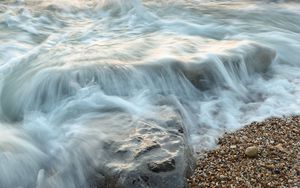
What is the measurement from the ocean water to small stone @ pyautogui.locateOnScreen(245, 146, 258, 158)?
0.47m

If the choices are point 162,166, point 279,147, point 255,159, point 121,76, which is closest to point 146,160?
point 162,166

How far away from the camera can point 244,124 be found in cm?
534

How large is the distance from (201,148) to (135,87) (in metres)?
1.34

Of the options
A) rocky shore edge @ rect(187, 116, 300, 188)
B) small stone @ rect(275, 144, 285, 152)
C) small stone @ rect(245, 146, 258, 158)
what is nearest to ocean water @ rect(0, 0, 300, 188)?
rocky shore edge @ rect(187, 116, 300, 188)

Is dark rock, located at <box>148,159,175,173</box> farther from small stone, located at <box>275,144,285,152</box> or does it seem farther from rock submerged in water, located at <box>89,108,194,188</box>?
small stone, located at <box>275,144,285,152</box>

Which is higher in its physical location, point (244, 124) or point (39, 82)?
point (39, 82)

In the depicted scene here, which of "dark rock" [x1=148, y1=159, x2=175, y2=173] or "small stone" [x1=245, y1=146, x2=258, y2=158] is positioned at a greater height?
"dark rock" [x1=148, y1=159, x2=175, y2=173]

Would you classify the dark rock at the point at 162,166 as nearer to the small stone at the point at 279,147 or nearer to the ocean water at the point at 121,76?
the ocean water at the point at 121,76

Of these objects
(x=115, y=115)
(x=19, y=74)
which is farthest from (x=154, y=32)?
(x=115, y=115)

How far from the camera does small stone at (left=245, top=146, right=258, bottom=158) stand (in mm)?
4554

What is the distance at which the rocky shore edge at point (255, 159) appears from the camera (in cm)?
418

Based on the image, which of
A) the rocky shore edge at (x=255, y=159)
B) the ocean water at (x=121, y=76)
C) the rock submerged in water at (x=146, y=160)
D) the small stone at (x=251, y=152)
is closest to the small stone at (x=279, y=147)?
the rocky shore edge at (x=255, y=159)

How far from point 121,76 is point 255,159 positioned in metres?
2.07

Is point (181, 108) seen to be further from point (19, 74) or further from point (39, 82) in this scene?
point (19, 74)
